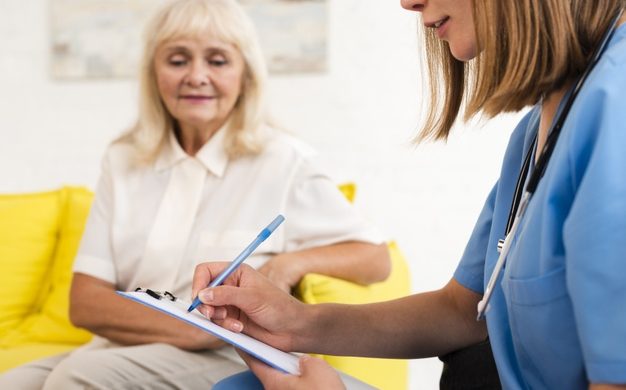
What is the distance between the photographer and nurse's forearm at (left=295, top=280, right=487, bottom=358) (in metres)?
1.19

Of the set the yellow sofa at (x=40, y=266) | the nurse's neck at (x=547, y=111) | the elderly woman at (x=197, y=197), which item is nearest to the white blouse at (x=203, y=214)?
the elderly woman at (x=197, y=197)

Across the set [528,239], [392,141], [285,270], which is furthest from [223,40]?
[528,239]

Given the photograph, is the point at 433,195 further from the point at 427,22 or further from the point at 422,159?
the point at 427,22

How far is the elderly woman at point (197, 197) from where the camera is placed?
1.86 metres

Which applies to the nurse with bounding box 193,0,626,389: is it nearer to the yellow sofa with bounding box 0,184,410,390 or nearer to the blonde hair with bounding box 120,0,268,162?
the blonde hair with bounding box 120,0,268,162

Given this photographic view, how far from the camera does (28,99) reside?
3.14 meters

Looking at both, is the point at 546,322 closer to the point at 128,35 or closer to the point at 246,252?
the point at 246,252

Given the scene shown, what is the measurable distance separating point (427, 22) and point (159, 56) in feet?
3.67

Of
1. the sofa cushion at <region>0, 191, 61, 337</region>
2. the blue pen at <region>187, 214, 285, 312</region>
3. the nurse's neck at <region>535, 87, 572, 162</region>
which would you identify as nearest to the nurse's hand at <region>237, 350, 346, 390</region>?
the blue pen at <region>187, 214, 285, 312</region>

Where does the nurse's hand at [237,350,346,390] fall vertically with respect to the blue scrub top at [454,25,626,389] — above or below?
below

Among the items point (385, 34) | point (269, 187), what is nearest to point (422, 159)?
point (385, 34)

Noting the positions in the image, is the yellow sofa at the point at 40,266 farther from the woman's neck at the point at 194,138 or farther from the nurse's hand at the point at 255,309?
the nurse's hand at the point at 255,309

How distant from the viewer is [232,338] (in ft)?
3.23

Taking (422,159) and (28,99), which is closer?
(422,159)
